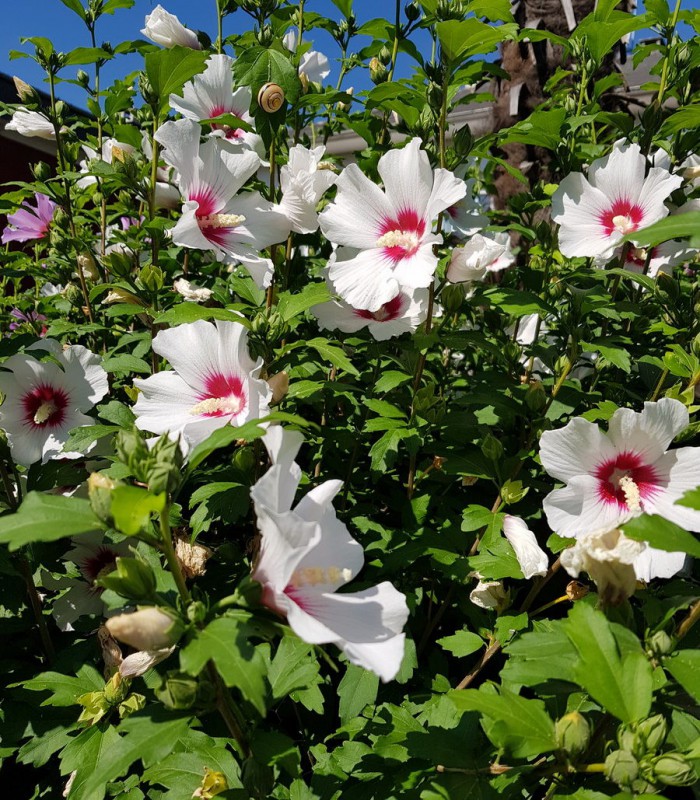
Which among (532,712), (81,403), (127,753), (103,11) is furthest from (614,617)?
(103,11)

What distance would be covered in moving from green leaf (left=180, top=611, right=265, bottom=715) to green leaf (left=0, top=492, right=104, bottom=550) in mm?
190

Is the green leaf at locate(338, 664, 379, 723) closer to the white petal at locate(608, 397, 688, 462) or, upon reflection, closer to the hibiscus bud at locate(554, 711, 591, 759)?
the hibiscus bud at locate(554, 711, 591, 759)

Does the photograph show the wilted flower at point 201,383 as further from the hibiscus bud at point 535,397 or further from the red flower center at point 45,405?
the hibiscus bud at point 535,397

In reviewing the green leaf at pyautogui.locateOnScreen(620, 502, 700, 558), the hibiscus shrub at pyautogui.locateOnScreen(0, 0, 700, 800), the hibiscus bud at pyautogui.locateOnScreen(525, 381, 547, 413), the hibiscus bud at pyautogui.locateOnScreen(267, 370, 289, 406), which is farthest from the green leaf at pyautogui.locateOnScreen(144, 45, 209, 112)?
the green leaf at pyautogui.locateOnScreen(620, 502, 700, 558)

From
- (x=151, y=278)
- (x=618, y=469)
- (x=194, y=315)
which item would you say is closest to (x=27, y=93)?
(x=151, y=278)

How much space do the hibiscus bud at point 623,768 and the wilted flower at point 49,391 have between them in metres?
1.49

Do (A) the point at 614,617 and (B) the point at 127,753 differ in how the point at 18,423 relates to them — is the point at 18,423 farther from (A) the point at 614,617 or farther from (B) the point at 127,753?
(A) the point at 614,617

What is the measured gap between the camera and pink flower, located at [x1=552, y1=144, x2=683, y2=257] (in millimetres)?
1745

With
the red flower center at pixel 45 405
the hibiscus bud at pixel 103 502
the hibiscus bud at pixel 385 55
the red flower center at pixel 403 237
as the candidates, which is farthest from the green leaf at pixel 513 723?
the hibiscus bud at pixel 385 55

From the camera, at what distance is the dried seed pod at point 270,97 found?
1.43 meters

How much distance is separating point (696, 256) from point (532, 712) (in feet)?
6.04

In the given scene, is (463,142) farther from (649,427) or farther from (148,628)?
(148,628)

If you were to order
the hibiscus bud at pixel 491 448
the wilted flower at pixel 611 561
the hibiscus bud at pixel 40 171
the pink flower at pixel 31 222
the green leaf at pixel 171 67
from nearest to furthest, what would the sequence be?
the wilted flower at pixel 611 561, the hibiscus bud at pixel 491 448, the green leaf at pixel 171 67, the hibiscus bud at pixel 40 171, the pink flower at pixel 31 222

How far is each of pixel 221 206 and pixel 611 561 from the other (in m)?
1.24
